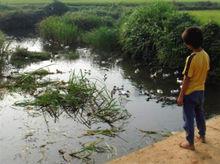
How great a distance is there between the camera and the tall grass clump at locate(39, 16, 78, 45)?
19.4 metres

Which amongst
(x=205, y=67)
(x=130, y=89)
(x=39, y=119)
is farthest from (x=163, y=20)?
(x=205, y=67)

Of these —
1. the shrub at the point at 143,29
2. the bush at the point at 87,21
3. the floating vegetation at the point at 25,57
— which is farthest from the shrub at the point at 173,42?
the bush at the point at 87,21

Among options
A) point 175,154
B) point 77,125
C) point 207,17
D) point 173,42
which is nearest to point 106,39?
point 207,17

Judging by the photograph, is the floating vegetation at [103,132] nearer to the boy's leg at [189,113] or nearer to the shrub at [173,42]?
the boy's leg at [189,113]

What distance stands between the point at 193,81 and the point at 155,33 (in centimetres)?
897

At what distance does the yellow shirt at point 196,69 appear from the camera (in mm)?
6418

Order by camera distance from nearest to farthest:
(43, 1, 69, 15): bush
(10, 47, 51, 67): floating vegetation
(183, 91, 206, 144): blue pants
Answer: (183, 91, 206, 144): blue pants < (10, 47, 51, 67): floating vegetation < (43, 1, 69, 15): bush

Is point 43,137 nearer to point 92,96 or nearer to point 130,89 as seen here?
point 92,96

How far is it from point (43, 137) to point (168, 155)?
10.3 feet

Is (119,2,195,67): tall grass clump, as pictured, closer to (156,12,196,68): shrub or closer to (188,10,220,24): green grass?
(156,12,196,68): shrub

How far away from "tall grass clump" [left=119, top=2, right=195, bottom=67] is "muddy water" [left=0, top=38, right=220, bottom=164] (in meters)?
0.88

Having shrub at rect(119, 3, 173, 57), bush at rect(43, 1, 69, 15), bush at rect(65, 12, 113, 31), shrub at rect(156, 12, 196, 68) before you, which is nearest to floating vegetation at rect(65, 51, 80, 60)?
shrub at rect(119, 3, 173, 57)

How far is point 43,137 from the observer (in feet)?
29.4

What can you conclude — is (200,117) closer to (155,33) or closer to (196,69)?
(196,69)
